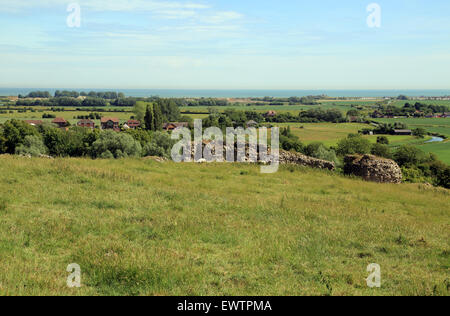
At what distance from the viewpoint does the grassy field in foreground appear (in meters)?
6.17

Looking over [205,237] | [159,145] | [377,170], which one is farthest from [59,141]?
[205,237]

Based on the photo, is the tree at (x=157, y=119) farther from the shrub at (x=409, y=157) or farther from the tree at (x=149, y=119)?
the shrub at (x=409, y=157)

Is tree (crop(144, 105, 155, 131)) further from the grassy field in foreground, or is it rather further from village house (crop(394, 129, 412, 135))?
village house (crop(394, 129, 412, 135))

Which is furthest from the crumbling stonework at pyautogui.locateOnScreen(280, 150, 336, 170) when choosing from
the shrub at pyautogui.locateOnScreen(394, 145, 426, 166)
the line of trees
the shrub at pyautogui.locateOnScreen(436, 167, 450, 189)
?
the shrub at pyautogui.locateOnScreen(394, 145, 426, 166)

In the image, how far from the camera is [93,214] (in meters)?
9.98

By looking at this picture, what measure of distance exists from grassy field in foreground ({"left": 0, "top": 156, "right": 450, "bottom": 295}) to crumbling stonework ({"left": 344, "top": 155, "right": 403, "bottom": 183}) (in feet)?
16.6

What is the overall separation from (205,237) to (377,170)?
16118 mm

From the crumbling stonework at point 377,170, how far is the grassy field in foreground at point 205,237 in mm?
5067

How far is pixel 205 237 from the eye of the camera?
8.62m

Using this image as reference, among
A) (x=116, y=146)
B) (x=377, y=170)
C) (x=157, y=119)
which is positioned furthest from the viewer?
(x=157, y=119)

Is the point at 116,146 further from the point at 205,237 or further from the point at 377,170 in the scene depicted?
the point at 205,237

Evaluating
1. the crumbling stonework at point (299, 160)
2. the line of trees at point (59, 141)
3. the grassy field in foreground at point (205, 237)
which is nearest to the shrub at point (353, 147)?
the line of trees at point (59, 141)

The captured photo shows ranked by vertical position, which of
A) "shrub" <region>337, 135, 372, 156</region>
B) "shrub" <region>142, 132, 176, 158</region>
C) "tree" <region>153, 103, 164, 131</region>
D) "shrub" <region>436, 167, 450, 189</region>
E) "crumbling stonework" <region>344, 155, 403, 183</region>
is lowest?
"shrub" <region>436, 167, 450, 189</region>

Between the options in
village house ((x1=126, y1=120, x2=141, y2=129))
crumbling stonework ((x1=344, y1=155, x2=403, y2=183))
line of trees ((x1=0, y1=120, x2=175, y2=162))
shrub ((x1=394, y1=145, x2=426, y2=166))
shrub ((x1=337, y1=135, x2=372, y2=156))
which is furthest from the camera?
village house ((x1=126, y1=120, x2=141, y2=129))
